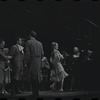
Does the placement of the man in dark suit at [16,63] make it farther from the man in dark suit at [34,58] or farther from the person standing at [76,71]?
the person standing at [76,71]

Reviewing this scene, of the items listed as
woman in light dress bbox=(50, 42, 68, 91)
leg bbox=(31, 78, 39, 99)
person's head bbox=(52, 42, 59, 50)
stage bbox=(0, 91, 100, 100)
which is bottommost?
stage bbox=(0, 91, 100, 100)

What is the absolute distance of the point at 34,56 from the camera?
16.1m

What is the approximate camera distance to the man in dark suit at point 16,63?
1614 cm

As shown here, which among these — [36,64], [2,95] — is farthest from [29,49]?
[2,95]

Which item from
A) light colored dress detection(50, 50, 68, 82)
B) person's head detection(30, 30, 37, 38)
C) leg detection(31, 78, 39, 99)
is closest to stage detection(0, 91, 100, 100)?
leg detection(31, 78, 39, 99)

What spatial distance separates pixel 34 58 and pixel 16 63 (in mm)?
555

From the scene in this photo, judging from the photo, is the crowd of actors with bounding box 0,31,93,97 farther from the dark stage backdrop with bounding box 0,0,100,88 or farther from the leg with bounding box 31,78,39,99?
the dark stage backdrop with bounding box 0,0,100,88

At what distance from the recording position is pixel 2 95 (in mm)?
16031

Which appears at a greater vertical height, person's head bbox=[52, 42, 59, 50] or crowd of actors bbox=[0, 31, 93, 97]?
person's head bbox=[52, 42, 59, 50]

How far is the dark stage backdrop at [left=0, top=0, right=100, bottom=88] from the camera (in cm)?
1617

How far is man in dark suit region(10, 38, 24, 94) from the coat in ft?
0.75

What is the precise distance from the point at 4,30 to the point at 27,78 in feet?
5.11

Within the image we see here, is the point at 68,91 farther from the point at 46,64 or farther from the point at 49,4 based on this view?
the point at 49,4

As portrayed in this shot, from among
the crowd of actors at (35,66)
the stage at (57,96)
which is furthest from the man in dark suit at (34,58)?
the stage at (57,96)
